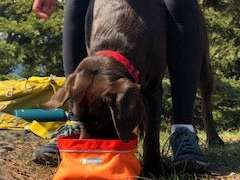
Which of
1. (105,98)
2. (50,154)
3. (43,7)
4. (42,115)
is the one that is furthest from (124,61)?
(42,115)

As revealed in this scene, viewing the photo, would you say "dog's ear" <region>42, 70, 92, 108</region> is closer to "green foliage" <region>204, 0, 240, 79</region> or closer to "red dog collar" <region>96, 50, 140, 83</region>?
"red dog collar" <region>96, 50, 140, 83</region>

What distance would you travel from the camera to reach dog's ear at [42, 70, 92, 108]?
9.77 ft

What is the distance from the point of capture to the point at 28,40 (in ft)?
34.0

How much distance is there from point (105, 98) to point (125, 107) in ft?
0.43

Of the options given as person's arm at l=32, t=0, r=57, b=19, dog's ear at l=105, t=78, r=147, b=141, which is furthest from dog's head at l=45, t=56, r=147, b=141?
person's arm at l=32, t=0, r=57, b=19

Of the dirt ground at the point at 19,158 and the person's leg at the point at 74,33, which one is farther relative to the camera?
the person's leg at the point at 74,33

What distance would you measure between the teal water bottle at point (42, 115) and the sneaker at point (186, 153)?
1681mm

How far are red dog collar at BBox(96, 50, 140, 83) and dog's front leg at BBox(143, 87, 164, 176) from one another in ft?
1.17

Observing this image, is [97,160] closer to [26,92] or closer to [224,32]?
[26,92]

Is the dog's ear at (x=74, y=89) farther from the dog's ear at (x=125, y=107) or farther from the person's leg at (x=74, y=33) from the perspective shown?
the person's leg at (x=74, y=33)

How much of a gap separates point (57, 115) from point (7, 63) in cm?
528

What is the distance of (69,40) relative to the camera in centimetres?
388

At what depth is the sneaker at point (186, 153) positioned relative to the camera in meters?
3.27

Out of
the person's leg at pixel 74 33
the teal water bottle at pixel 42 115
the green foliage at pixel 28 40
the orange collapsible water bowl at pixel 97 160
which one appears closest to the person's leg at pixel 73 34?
the person's leg at pixel 74 33
